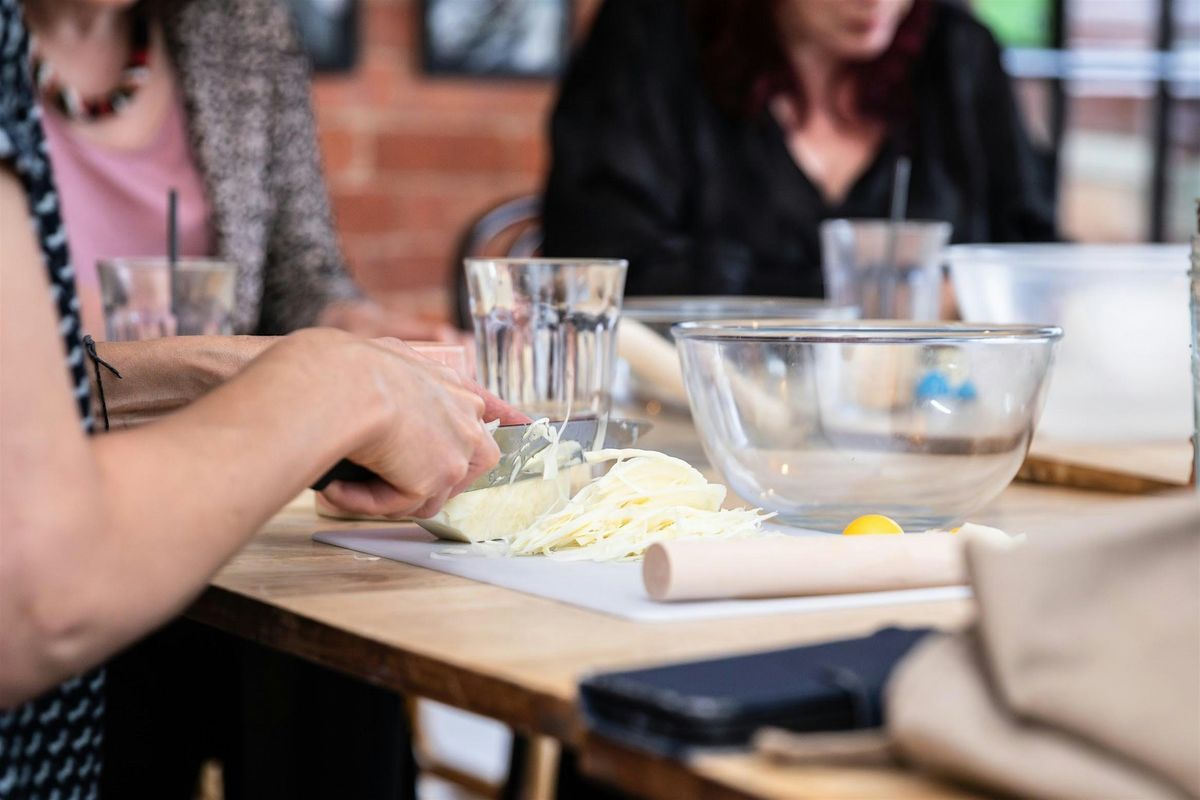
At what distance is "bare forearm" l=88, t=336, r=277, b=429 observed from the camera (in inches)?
35.0

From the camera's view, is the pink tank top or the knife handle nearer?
the knife handle

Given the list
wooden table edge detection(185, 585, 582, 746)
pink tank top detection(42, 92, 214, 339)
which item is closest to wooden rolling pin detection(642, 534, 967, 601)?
wooden table edge detection(185, 585, 582, 746)

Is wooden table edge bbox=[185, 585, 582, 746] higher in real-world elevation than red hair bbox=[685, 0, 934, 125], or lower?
lower

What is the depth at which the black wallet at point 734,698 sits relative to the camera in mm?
487

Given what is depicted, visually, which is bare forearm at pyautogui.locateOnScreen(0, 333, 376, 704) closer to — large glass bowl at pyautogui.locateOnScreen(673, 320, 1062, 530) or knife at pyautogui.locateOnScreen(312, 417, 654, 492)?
knife at pyautogui.locateOnScreen(312, 417, 654, 492)

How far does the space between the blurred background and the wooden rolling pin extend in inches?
93.8

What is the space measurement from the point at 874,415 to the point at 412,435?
0.27 meters

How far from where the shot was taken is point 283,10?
79.7 inches

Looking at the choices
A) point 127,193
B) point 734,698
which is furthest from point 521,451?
point 127,193

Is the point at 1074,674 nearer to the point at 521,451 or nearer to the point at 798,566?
the point at 798,566

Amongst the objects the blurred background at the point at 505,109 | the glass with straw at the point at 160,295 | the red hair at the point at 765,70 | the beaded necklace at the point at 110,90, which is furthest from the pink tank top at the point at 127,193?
the blurred background at the point at 505,109

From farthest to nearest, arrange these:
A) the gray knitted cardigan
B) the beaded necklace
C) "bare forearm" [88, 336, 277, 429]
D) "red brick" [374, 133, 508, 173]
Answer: "red brick" [374, 133, 508, 173], the gray knitted cardigan, the beaded necklace, "bare forearm" [88, 336, 277, 429]

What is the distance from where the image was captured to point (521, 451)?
862mm

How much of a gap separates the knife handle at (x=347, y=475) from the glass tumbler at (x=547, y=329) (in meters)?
0.24
